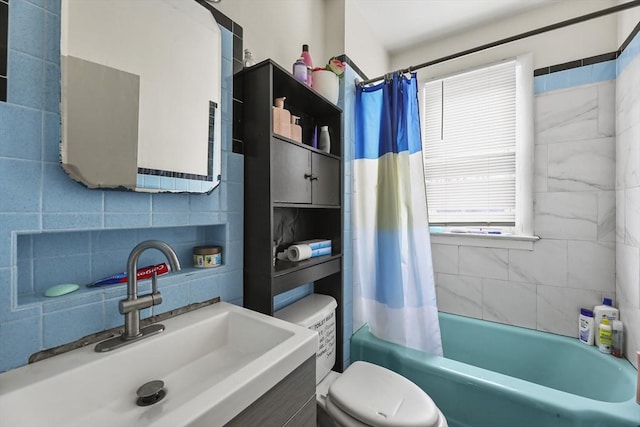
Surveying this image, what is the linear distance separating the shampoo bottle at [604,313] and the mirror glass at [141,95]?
2158 mm

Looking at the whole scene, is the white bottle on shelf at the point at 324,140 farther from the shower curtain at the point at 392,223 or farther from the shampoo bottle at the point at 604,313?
the shampoo bottle at the point at 604,313

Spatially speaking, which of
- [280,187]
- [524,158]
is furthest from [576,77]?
[280,187]

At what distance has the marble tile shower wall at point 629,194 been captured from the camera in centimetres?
132

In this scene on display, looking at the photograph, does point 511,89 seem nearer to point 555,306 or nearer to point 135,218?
point 555,306

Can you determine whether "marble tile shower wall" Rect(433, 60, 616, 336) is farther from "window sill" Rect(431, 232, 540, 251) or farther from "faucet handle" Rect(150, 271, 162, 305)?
"faucet handle" Rect(150, 271, 162, 305)

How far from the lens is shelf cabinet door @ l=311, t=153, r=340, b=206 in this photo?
1.39 meters

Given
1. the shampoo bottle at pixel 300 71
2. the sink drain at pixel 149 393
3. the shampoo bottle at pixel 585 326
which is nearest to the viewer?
the sink drain at pixel 149 393

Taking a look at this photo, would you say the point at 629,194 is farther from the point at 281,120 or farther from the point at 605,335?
the point at 281,120

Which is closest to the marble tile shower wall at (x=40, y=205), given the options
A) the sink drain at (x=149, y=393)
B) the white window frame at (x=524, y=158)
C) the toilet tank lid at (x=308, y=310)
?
the sink drain at (x=149, y=393)

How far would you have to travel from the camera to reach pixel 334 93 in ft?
4.95

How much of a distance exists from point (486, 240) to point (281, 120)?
168cm

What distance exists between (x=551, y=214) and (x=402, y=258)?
105cm

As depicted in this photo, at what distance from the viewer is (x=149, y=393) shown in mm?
647

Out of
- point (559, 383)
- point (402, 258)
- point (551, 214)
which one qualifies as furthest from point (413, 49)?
point (559, 383)
